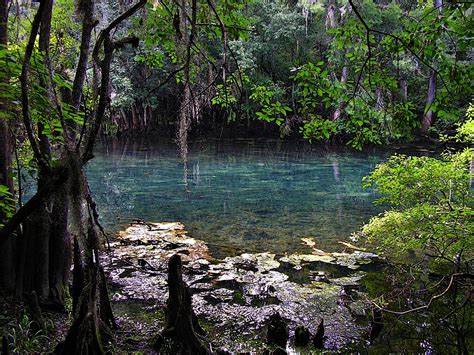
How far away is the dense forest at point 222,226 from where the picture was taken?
297 cm

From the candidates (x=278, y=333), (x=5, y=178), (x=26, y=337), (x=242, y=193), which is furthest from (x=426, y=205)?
(x=242, y=193)

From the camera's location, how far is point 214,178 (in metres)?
17.4

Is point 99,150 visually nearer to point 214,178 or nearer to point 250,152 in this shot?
point 250,152

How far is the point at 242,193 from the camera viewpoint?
1484 cm

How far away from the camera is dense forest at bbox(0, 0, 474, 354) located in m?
2.97

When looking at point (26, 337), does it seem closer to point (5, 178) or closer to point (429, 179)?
point (5, 178)

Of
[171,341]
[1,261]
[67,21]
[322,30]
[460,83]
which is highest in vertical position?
[322,30]

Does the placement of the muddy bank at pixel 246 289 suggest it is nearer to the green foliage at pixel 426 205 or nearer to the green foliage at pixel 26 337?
the green foliage at pixel 26 337

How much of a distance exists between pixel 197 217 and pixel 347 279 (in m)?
5.35

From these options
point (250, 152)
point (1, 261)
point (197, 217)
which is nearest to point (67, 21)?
point (197, 217)

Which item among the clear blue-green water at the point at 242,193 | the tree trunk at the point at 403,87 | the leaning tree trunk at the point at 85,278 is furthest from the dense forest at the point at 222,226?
the tree trunk at the point at 403,87

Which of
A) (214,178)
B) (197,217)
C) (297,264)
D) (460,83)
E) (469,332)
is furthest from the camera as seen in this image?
(214,178)

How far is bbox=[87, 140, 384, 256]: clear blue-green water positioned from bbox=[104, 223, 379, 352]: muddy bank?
2.76 ft

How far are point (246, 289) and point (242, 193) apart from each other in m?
8.44
